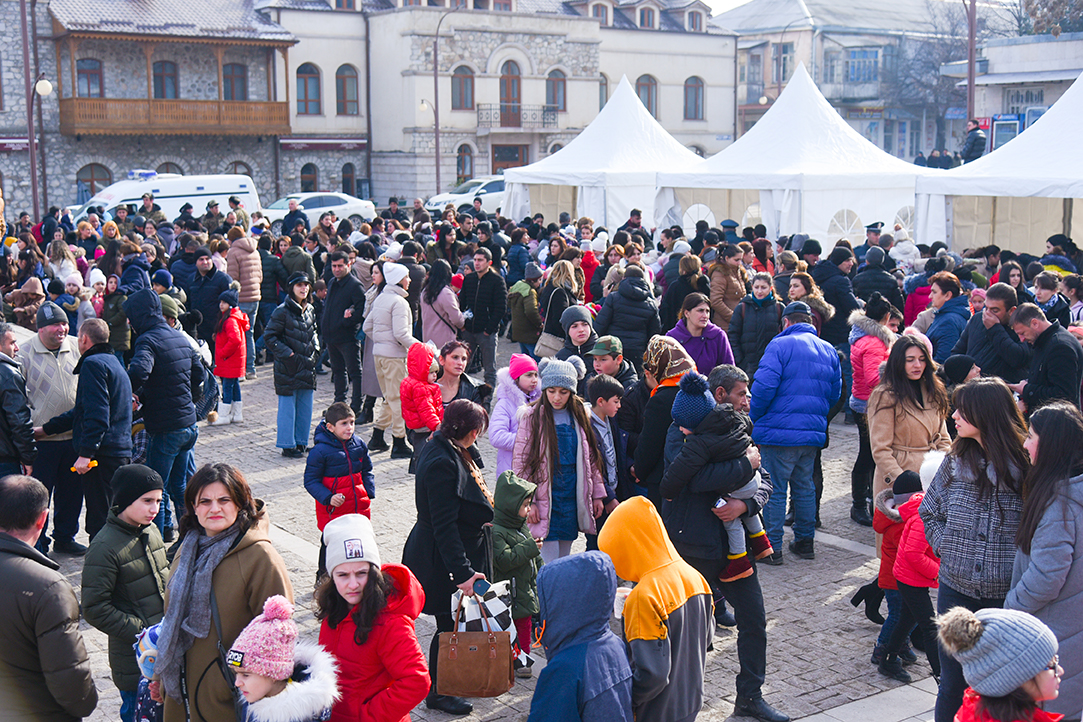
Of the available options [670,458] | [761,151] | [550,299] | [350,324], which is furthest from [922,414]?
[761,151]

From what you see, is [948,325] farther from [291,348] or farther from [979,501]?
[291,348]

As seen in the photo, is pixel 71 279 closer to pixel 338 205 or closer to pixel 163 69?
pixel 338 205

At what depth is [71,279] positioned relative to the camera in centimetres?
1152

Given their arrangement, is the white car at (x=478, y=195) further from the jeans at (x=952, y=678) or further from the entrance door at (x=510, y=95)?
the jeans at (x=952, y=678)

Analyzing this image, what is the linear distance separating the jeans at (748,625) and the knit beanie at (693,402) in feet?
2.12

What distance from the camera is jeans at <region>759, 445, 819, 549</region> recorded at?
23.0 ft

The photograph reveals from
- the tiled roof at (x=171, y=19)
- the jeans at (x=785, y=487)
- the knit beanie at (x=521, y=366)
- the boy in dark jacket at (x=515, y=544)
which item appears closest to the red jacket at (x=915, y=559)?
the boy in dark jacket at (x=515, y=544)

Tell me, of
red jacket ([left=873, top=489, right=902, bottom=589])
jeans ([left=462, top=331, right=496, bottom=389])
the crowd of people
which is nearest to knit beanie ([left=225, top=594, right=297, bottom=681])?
the crowd of people

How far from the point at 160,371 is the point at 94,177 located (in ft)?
105

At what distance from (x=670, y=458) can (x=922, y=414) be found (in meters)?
1.75

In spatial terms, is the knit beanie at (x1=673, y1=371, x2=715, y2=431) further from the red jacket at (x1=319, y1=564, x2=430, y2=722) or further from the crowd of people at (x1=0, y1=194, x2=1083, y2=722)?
the red jacket at (x1=319, y1=564, x2=430, y2=722)

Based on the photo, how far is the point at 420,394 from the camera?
8.10m

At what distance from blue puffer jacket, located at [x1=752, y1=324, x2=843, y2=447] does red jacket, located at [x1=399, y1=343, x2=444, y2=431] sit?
8.14ft

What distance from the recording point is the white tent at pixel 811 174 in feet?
60.1
